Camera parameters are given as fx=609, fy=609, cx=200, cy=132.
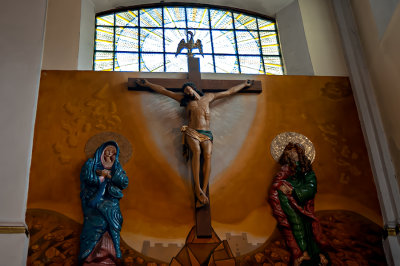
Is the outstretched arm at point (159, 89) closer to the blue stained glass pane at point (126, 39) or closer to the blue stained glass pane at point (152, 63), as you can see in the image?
the blue stained glass pane at point (152, 63)

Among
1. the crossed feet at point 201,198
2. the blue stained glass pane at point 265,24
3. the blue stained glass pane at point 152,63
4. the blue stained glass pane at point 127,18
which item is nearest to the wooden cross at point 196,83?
the blue stained glass pane at point 152,63

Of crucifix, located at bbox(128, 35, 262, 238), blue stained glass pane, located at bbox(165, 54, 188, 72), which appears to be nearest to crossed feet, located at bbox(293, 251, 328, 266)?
crucifix, located at bbox(128, 35, 262, 238)

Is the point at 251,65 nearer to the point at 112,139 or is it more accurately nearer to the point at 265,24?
the point at 265,24

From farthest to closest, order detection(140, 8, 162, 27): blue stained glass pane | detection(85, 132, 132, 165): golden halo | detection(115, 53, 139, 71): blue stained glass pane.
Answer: detection(140, 8, 162, 27): blue stained glass pane
detection(115, 53, 139, 71): blue stained glass pane
detection(85, 132, 132, 165): golden halo

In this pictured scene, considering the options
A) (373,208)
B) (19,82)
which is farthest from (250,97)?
(19,82)

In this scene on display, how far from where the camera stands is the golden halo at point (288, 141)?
7035mm

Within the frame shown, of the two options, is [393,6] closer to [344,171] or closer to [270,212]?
[344,171]

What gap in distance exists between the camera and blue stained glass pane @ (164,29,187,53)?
27.7 feet

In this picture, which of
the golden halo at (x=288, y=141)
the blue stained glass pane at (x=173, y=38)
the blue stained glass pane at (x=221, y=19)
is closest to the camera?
the golden halo at (x=288, y=141)

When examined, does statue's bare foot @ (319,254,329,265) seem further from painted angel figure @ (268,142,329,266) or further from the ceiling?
the ceiling

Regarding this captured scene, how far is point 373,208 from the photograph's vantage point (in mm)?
6789

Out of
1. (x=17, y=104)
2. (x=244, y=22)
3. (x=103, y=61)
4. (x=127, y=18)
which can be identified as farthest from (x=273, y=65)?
(x=17, y=104)

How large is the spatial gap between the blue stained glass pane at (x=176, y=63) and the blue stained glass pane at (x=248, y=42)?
2.76 ft

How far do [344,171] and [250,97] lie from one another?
1.42m
